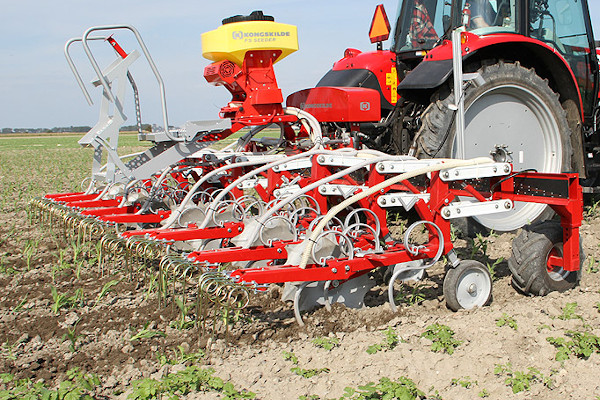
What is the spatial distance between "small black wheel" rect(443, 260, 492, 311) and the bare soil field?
9 centimetres

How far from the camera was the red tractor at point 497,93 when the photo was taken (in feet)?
15.3

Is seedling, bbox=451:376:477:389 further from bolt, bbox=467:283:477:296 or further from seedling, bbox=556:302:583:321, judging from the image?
bolt, bbox=467:283:477:296

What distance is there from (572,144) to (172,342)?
153 inches

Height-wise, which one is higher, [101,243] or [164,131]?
[164,131]

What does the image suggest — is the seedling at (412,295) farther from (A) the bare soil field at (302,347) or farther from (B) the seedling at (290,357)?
(B) the seedling at (290,357)

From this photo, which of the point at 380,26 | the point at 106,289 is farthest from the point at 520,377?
the point at 380,26

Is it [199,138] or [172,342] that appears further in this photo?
[199,138]

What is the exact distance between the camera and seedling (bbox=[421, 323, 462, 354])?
2.91 m

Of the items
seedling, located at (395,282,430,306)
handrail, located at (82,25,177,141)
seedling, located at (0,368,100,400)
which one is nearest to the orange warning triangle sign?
handrail, located at (82,25,177,141)

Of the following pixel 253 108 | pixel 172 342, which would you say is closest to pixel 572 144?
pixel 253 108

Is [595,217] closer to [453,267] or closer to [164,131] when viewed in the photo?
[453,267]

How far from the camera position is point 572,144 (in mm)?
5195

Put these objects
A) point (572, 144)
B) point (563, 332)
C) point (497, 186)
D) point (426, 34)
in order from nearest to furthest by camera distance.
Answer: point (563, 332)
point (497, 186)
point (572, 144)
point (426, 34)

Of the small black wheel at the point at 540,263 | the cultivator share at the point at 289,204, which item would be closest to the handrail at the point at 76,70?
the cultivator share at the point at 289,204
